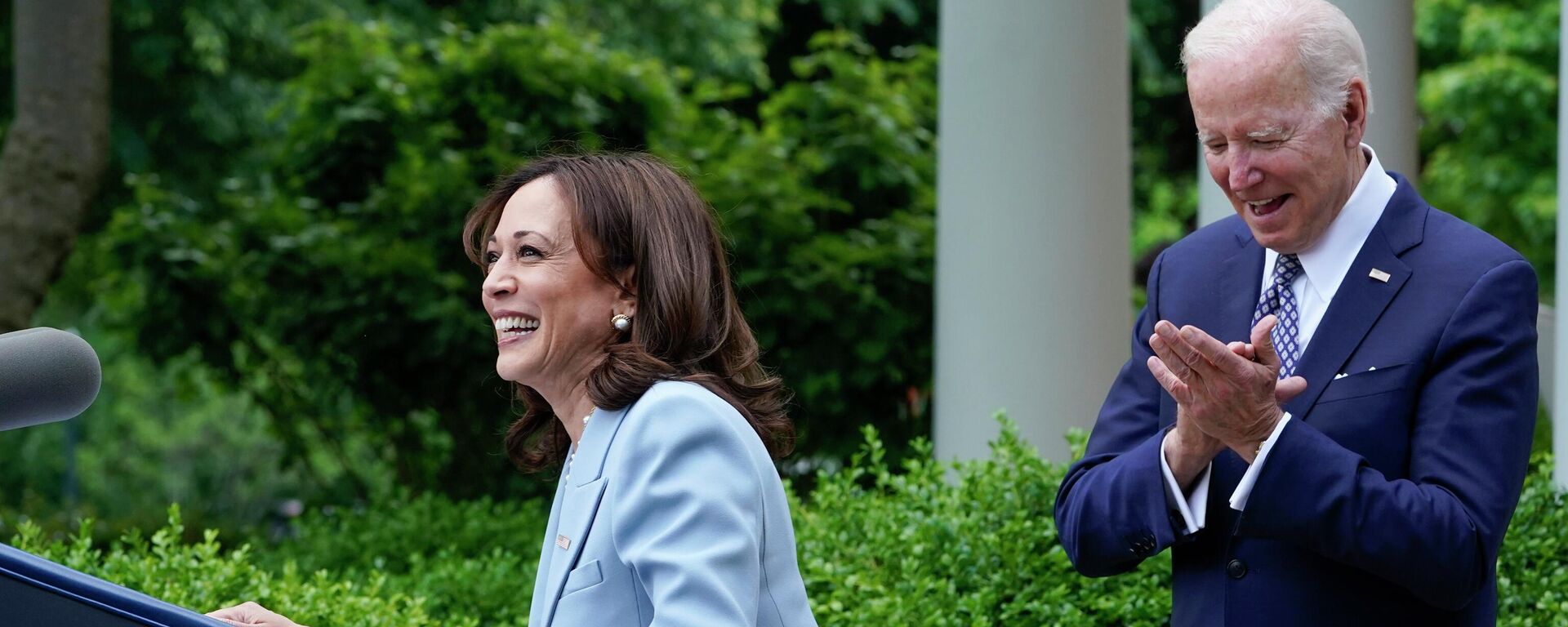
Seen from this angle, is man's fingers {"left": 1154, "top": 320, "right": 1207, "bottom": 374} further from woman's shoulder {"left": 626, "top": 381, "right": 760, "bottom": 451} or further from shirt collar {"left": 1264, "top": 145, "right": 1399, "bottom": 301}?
woman's shoulder {"left": 626, "top": 381, "right": 760, "bottom": 451}

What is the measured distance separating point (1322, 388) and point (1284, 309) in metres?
0.17

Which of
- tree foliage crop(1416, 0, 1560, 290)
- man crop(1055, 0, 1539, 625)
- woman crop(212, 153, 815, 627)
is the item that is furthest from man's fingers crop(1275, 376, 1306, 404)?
tree foliage crop(1416, 0, 1560, 290)

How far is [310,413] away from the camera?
351 inches

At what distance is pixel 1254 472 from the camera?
91.6 inches

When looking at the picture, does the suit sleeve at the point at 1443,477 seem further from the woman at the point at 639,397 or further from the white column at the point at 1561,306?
the white column at the point at 1561,306

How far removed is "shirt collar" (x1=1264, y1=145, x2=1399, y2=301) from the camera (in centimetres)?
253

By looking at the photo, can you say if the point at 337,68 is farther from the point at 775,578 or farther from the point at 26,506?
the point at 775,578

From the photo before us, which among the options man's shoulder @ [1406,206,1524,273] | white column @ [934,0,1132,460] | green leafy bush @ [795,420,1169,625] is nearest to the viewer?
man's shoulder @ [1406,206,1524,273]

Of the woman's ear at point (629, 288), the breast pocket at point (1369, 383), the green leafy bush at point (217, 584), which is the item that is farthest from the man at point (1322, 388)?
the green leafy bush at point (217, 584)

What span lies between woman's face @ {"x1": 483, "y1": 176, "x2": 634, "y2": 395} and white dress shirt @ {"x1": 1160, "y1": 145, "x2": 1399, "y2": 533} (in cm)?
85

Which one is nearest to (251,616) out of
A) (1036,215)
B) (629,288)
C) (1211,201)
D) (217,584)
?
(629,288)

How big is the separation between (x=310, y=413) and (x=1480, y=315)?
7.41 metres

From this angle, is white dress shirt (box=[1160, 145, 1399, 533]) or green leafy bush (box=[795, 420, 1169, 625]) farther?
green leafy bush (box=[795, 420, 1169, 625])

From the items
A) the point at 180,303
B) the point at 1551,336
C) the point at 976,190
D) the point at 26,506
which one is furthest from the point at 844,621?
the point at 26,506
